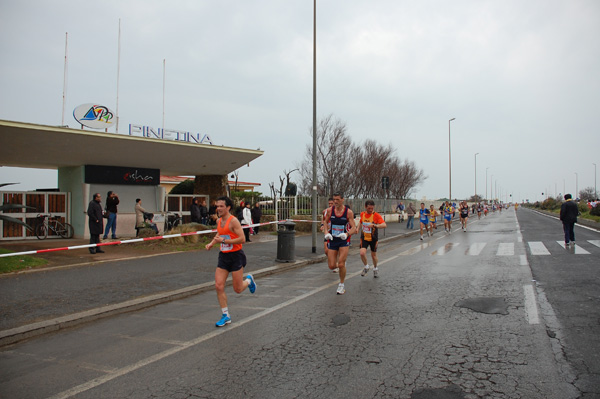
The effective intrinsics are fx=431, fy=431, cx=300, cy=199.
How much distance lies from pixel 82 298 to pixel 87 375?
3.59 metres

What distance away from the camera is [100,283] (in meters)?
8.61

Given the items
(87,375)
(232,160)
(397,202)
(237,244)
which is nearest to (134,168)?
(232,160)

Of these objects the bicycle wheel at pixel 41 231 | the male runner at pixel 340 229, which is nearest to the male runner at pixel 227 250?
the male runner at pixel 340 229

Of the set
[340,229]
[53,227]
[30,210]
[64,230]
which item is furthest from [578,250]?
[30,210]

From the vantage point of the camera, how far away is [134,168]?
20.2 meters

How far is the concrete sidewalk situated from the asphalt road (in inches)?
13.3

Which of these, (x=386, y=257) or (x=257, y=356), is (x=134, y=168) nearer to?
(x=386, y=257)

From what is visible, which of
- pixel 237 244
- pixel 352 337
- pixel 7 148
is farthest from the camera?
pixel 7 148

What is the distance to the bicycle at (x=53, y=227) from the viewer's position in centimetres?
1733

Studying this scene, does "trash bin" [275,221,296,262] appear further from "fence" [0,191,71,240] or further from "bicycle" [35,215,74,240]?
"bicycle" [35,215,74,240]

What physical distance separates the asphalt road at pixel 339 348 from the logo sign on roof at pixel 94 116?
11516 mm

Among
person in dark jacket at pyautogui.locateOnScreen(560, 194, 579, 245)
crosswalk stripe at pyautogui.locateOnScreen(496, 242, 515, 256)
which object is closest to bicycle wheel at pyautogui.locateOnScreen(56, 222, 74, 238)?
crosswalk stripe at pyautogui.locateOnScreen(496, 242, 515, 256)

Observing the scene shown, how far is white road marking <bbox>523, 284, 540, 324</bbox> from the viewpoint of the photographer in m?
5.78

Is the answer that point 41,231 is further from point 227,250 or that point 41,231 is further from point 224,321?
point 224,321
